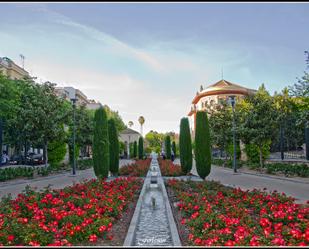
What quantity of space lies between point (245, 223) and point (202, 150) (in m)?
10.5

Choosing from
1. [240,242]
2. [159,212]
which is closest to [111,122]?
[159,212]

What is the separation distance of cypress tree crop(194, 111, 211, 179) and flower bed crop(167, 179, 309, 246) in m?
6.20

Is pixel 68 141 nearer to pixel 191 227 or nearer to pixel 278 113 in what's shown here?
pixel 278 113

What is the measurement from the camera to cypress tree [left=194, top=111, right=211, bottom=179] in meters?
16.5

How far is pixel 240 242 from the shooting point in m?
4.48

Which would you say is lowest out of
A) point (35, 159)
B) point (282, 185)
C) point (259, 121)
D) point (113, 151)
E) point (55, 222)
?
point (282, 185)

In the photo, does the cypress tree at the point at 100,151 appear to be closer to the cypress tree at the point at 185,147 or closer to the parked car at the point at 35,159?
the cypress tree at the point at 185,147

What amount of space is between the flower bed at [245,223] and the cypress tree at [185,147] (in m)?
10.3

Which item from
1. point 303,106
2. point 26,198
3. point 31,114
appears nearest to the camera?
point 26,198

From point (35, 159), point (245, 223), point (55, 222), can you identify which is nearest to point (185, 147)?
point (245, 223)

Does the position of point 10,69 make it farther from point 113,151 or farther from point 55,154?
point 113,151

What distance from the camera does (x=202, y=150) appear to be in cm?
1666

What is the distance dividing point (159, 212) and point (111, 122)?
13.1 metres

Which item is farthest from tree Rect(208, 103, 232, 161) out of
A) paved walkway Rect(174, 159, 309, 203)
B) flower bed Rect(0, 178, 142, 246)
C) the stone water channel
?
flower bed Rect(0, 178, 142, 246)
